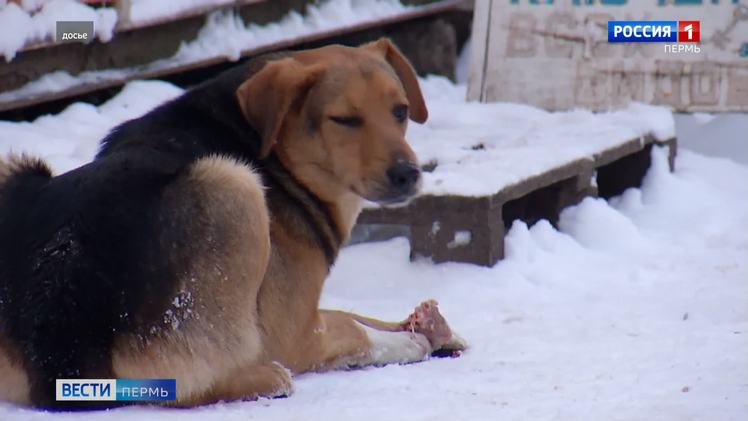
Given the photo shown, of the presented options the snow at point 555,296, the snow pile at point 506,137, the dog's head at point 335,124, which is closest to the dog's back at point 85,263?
the snow at point 555,296

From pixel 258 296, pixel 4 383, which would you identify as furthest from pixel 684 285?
pixel 4 383

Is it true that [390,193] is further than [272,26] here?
No

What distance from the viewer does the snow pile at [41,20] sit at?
6.43 metres

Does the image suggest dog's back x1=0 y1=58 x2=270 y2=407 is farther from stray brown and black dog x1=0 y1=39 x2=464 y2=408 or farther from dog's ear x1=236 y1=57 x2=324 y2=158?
dog's ear x1=236 y1=57 x2=324 y2=158

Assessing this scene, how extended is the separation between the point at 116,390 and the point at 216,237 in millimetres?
529

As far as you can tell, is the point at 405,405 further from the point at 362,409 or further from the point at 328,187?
the point at 328,187

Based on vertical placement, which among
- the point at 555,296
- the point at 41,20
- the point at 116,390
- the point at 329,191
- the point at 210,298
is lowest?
the point at 555,296

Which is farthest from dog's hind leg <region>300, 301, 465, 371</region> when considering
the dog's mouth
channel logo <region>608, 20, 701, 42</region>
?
channel logo <region>608, 20, 701, 42</region>

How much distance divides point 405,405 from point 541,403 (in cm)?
40

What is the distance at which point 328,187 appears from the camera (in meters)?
4.22

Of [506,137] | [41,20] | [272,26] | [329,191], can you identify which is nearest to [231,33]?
[272,26]

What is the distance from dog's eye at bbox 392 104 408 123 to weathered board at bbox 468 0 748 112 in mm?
3958

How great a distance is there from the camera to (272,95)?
13.3 ft

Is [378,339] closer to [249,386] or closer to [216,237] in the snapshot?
[249,386]
